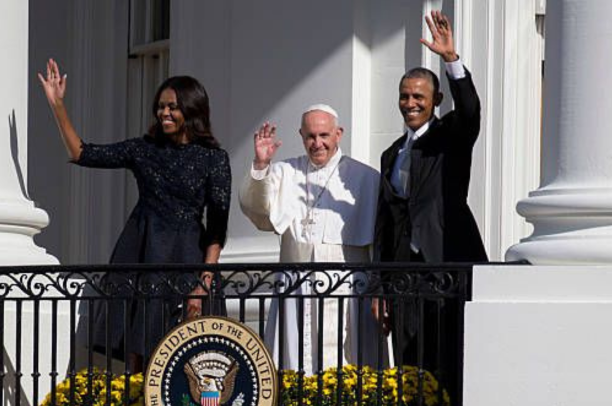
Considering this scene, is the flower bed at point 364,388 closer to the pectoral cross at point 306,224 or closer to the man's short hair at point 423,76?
the pectoral cross at point 306,224

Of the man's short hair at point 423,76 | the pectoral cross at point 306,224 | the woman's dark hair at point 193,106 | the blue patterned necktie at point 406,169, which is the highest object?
the man's short hair at point 423,76

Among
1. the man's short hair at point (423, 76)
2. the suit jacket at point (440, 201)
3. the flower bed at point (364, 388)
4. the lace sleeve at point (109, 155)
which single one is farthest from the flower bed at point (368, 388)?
the lace sleeve at point (109, 155)

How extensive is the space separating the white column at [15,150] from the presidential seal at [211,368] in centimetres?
147

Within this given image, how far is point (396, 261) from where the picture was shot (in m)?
9.70

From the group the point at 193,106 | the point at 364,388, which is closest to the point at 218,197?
the point at 193,106

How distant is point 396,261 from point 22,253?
210 centimetres

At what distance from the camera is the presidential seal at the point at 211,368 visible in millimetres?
9164

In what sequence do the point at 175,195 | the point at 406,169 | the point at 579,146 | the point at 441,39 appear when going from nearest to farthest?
the point at 579,146, the point at 441,39, the point at 406,169, the point at 175,195

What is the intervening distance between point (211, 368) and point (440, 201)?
1472 millimetres

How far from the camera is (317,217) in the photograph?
33.5 feet

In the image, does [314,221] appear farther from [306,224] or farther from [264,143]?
[264,143]

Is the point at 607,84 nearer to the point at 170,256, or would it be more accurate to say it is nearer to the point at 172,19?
the point at 170,256

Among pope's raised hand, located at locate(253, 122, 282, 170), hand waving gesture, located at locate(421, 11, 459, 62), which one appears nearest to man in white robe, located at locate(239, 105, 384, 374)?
pope's raised hand, located at locate(253, 122, 282, 170)

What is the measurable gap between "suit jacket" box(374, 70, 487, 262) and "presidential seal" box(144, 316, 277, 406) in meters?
1.02
